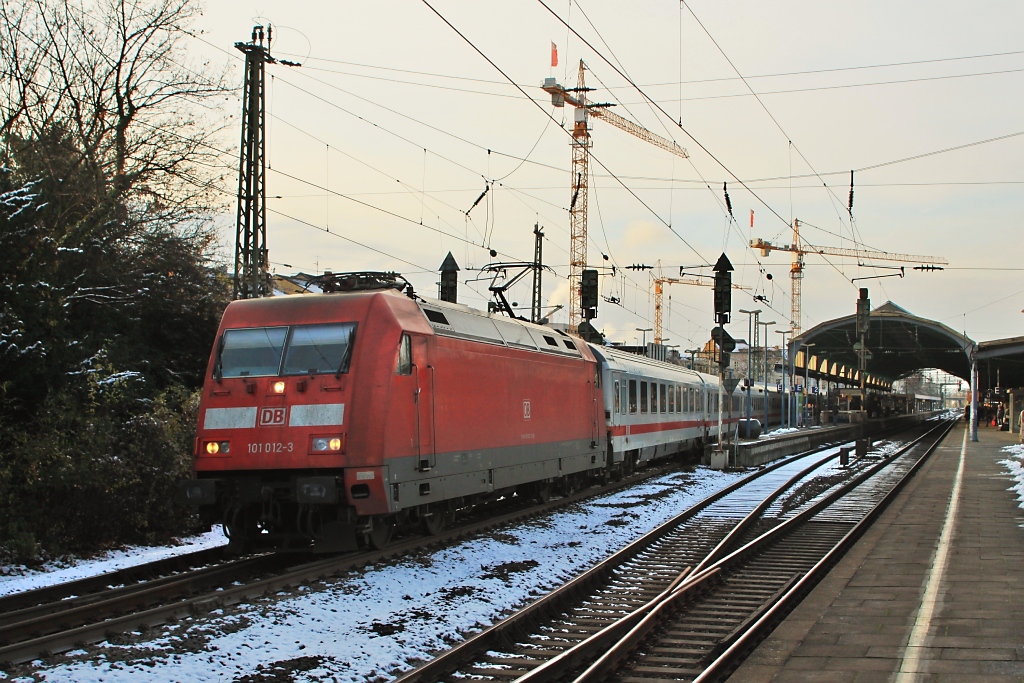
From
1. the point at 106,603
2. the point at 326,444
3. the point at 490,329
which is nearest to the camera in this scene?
the point at 106,603

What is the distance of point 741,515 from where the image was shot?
18.3 meters

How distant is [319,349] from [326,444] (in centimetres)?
126

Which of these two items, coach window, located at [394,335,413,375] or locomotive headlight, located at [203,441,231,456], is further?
coach window, located at [394,335,413,375]

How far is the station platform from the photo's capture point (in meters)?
7.65

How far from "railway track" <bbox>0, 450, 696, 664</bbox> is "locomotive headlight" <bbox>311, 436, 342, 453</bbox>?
1351 mm

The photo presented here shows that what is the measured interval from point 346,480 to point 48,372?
560cm

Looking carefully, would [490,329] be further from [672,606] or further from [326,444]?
[672,606]

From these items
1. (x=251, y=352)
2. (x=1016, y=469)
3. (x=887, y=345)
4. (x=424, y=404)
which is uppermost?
(x=887, y=345)

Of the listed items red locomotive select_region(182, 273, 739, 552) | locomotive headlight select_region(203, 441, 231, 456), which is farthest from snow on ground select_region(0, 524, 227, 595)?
locomotive headlight select_region(203, 441, 231, 456)

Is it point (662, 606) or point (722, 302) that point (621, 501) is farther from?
point (662, 606)

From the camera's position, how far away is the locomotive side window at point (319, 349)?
464 inches

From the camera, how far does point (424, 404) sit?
1272 cm

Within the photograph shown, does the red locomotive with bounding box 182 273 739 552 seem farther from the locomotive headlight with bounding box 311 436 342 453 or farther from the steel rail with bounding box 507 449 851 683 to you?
the steel rail with bounding box 507 449 851 683

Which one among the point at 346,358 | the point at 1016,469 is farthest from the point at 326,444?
the point at 1016,469
